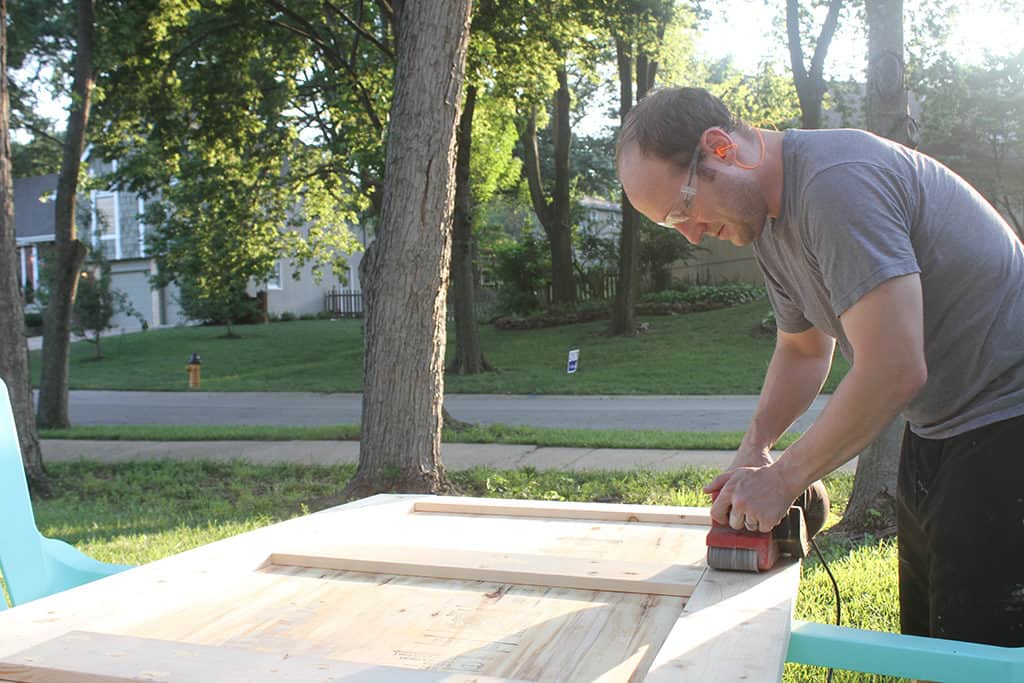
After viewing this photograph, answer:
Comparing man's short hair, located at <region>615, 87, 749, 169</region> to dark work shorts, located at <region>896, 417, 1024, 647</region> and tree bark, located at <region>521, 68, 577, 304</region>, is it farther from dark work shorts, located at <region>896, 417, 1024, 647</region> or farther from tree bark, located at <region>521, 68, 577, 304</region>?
tree bark, located at <region>521, 68, 577, 304</region>

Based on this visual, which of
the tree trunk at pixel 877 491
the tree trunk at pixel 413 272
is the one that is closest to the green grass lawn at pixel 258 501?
the tree trunk at pixel 877 491

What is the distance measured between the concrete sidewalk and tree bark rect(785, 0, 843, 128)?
1232cm

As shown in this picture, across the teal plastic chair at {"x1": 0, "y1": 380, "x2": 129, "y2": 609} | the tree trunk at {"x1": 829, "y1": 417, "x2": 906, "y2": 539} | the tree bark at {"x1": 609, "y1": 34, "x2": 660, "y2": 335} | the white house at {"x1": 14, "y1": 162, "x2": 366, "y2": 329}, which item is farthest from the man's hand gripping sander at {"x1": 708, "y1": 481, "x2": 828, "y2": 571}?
the white house at {"x1": 14, "y1": 162, "x2": 366, "y2": 329}

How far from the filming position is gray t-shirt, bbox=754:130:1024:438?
185 cm

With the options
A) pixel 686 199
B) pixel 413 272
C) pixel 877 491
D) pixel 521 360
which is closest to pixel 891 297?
pixel 686 199

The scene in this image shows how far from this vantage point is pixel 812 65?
61.4 feet

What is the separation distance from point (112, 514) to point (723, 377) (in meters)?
11.1

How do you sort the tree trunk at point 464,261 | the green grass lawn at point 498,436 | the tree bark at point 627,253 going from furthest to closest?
the tree bark at point 627,253
the tree trunk at point 464,261
the green grass lawn at point 498,436

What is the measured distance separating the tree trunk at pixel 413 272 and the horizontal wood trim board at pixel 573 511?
320 cm

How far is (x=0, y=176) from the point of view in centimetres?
766

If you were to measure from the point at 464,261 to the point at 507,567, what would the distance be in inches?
533

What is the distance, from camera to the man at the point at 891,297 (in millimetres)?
1830

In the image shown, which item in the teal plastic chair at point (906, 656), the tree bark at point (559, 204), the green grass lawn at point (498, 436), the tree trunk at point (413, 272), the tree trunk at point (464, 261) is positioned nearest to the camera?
the teal plastic chair at point (906, 656)

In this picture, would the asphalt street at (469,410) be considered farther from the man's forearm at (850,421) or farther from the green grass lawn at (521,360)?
the man's forearm at (850,421)
